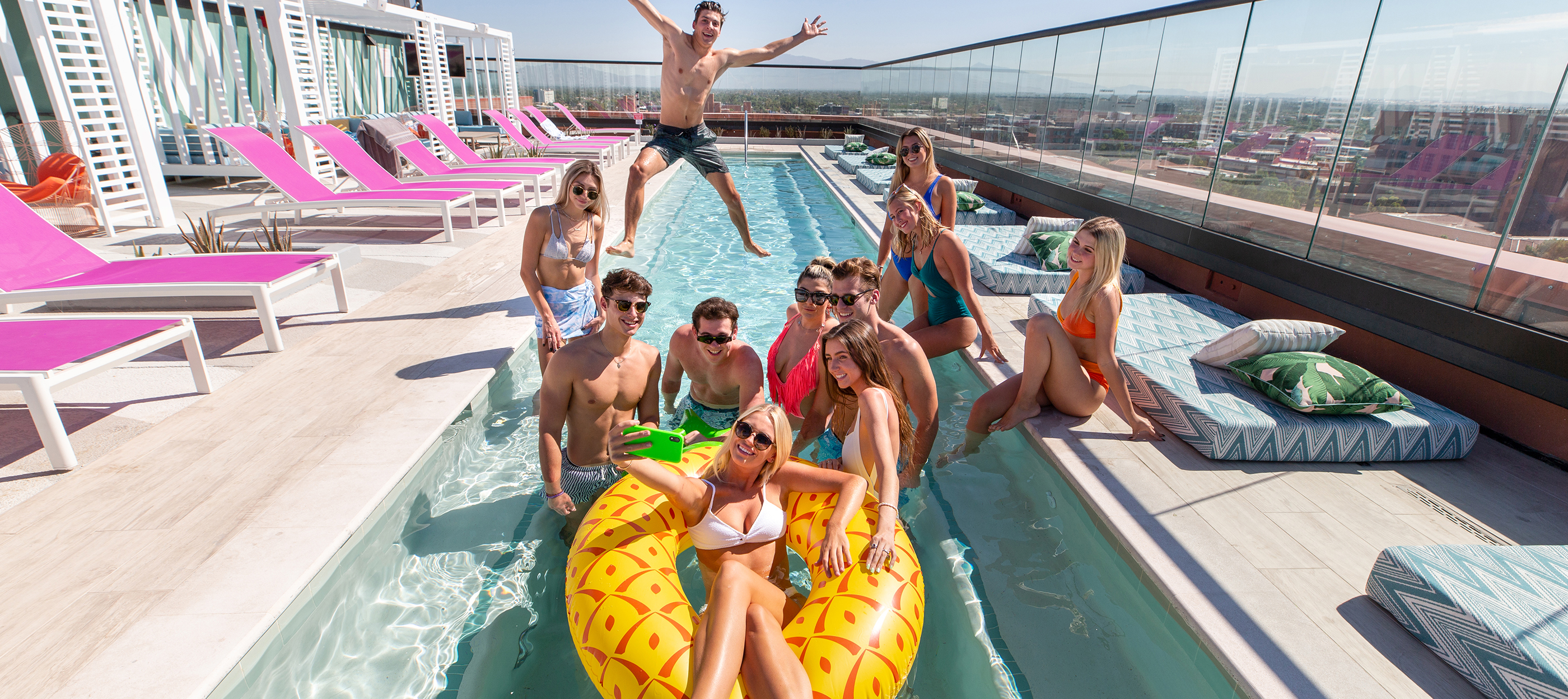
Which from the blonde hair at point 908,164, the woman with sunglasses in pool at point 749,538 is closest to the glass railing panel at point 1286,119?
the blonde hair at point 908,164

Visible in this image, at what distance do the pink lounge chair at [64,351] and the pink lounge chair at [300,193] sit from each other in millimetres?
3862

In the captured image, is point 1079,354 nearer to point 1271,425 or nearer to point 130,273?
point 1271,425

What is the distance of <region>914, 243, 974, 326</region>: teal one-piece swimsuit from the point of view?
4.64 metres

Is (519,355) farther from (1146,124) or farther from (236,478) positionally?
(1146,124)

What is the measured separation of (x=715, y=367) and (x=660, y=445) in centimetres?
107

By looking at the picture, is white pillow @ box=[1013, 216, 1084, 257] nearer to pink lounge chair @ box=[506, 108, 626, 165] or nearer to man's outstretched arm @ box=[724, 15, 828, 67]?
man's outstretched arm @ box=[724, 15, 828, 67]

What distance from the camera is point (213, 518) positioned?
2822 millimetres

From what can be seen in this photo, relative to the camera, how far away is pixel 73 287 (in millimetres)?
4285

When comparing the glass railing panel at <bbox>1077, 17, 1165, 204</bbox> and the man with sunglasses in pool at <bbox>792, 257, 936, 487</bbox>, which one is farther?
the glass railing panel at <bbox>1077, 17, 1165, 204</bbox>

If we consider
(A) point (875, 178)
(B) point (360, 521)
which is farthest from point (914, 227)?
(A) point (875, 178)

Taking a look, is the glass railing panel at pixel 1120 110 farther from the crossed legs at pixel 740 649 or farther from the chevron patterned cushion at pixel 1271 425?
the crossed legs at pixel 740 649

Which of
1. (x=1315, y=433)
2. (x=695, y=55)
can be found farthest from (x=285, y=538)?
(x=1315, y=433)

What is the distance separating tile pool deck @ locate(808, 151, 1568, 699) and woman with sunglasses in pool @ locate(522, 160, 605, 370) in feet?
9.54

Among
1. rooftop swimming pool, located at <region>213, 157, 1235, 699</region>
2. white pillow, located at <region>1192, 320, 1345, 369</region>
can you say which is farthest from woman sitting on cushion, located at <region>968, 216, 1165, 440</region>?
white pillow, located at <region>1192, 320, 1345, 369</region>
